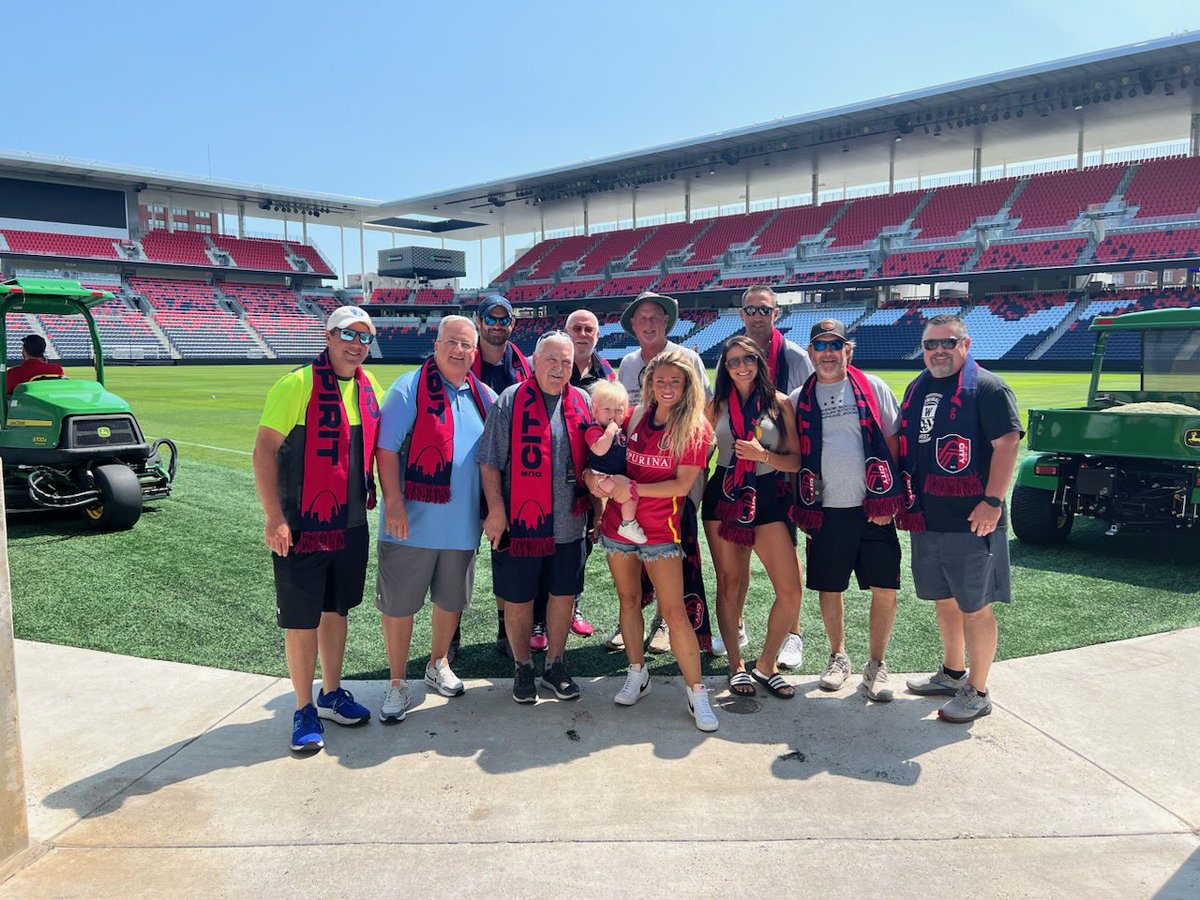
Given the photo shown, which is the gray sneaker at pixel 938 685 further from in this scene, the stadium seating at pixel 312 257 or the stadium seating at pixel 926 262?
the stadium seating at pixel 312 257

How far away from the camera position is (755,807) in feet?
10.3

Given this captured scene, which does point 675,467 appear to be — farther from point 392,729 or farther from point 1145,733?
point 1145,733

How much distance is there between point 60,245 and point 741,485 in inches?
2462

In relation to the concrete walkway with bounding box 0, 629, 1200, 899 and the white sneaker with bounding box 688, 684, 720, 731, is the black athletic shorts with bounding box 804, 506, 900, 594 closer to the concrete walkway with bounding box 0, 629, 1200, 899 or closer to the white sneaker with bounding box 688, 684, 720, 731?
the concrete walkway with bounding box 0, 629, 1200, 899

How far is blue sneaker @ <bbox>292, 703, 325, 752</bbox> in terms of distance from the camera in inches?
140

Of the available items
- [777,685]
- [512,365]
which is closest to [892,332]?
[512,365]

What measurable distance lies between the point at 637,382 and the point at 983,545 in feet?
6.67

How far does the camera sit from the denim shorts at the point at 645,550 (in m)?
3.90

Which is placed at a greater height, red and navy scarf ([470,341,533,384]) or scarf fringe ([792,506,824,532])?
red and navy scarf ([470,341,533,384])

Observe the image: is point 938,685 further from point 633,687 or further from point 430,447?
point 430,447

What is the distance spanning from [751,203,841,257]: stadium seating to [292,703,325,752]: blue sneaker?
162ft

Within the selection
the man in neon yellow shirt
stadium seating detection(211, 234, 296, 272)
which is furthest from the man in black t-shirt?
stadium seating detection(211, 234, 296, 272)

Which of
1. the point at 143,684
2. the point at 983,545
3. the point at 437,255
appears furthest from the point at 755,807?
the point at 437,255

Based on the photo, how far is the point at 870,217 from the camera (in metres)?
48.2
